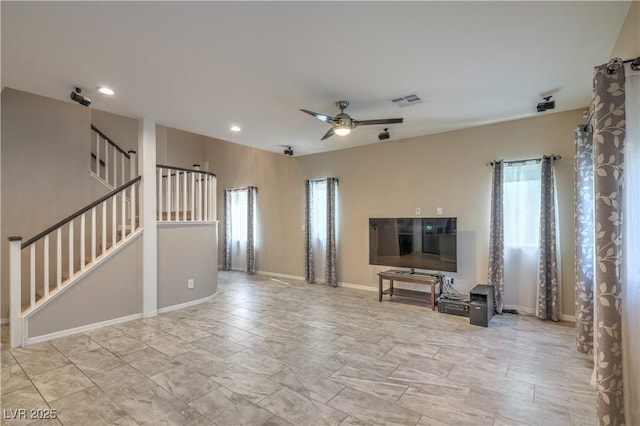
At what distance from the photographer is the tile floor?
2.27 m

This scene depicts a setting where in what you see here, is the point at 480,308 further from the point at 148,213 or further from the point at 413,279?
the point at 148,213

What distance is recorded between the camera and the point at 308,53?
2.71 m

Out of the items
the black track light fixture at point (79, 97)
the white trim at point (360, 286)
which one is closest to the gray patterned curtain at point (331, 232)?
the white trim at point (360, 286)

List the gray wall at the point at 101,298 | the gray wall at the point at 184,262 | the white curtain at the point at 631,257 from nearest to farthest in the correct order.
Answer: the white curtain at the point at 631,257 < the gray wall at the point at 101,298 < the gray wall at the point at 184,262

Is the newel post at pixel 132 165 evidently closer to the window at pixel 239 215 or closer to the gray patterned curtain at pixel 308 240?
the window at pixel 239 215

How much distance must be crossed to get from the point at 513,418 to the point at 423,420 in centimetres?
66

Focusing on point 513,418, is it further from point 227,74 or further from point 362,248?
point 362,248

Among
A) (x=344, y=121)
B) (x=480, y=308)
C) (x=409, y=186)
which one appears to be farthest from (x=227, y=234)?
(x=480, y=308)

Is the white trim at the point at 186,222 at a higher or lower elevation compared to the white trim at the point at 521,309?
higher

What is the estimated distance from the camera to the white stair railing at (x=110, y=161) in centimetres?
562

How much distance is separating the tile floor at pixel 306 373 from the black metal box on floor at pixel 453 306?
0.12m

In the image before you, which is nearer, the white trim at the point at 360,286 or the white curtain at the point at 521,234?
the white curtain at the point at 521,234

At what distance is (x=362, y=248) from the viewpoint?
6320mm

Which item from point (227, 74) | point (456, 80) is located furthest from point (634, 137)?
point (227, 74)
